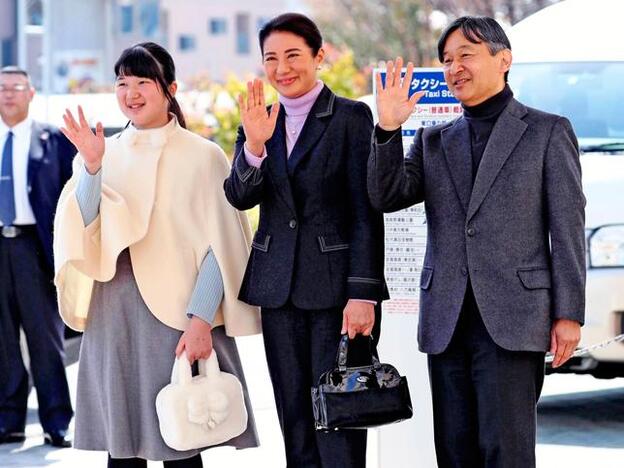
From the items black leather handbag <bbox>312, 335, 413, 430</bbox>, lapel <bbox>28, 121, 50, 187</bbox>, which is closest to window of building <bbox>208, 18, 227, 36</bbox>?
lapel <bbox>28, 121, 50, 187</bbox>

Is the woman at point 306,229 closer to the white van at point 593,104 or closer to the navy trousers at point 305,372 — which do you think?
the navy trousers at point 305,372

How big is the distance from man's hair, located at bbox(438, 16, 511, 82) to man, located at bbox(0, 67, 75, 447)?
12.0 feet

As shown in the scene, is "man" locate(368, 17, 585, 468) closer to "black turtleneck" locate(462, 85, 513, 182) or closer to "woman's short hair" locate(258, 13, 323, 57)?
"black turtleneck" locate(462, 85, 513, 182)

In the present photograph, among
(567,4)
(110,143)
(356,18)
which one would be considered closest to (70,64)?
(356,18)

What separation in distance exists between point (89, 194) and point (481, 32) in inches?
59.6

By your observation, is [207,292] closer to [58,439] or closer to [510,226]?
[510,226]

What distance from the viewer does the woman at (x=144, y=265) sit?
17.0 feet

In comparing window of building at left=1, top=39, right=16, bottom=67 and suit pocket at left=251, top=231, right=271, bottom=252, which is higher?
window of building at left=1, top=39, right=16, bottom=67

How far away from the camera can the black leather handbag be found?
15.8ft

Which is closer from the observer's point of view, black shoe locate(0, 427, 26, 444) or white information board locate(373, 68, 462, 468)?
white information board locate(373, 68, 462, 468)

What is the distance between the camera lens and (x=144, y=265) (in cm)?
524

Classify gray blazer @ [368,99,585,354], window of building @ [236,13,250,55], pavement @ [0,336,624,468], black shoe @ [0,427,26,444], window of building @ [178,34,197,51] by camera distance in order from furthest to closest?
window of building @ [236,13,250,55]
window of building @ [178,34,197,51]
black shoe @ [0,427,26,444]
pavement @ [0,336,624,468]
gray blazer @ [368,99,585,354]

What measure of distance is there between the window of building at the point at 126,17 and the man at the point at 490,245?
156 ft

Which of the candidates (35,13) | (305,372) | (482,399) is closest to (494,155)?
(482,399)
